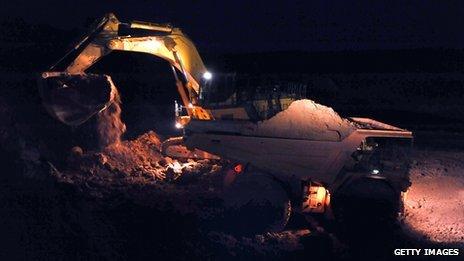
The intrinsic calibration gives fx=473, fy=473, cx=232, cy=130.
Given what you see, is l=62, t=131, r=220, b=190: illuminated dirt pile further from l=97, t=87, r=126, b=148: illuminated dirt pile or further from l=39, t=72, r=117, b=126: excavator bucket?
l=39, t=72, r=117, b=126: excavator bucket

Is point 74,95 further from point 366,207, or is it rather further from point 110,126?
point 366,207

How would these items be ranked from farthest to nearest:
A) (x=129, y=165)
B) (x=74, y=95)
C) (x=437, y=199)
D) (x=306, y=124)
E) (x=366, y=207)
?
(x=129, y=165)
(x=74, y=95)
(x=437, y=199)
(x=366, y=207)
(x=306, y=124)

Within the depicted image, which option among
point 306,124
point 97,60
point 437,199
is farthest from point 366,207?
point 97,60

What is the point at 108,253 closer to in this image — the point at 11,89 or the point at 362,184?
the point at 362,184

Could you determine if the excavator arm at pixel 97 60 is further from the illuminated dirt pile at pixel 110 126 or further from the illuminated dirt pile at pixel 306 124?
the illuminated dirt pile at pixel 306 124

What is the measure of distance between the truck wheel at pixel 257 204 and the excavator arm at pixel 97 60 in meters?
1.60

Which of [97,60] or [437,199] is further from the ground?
[97,60]

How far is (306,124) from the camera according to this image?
707 cm

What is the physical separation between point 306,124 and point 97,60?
4.36 meters

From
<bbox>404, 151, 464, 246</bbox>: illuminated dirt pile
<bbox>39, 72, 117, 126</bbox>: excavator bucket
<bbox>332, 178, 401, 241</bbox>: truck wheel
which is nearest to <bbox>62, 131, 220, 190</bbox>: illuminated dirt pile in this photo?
<bbox>39, 72, 117, 126</bbox>: excavator bucket

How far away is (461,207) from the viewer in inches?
337

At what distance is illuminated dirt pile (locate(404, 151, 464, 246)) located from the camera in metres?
7.60

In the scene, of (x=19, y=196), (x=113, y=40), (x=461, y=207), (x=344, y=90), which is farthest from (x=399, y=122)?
(x=19, y=196)

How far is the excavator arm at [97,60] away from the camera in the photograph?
8.91 meters
